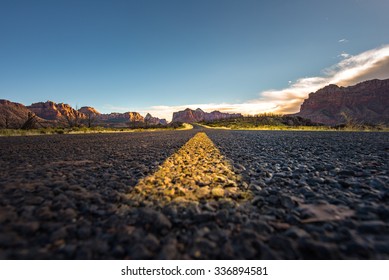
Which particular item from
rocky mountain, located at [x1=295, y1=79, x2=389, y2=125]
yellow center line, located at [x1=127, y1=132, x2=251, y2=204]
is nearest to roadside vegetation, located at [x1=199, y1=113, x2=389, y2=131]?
yellow center line, located at [x1=127, y1=132, x2=251, y2=204]

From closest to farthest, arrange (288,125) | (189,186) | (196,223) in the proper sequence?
(196,223) → (189,186) → (288,125)

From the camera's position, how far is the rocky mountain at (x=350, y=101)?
467ft

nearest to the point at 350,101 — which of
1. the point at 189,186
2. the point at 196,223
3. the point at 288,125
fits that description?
the point at 288,125

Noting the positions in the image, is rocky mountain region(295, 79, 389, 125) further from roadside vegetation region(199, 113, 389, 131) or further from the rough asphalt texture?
the rough asphalt texture

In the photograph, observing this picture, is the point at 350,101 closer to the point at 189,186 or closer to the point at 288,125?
the point at 288,125

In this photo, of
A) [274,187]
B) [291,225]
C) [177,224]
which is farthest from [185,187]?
[291,225]

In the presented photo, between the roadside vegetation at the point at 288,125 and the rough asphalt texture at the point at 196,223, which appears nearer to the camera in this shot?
the rough asphalt texture at the point at 196,223

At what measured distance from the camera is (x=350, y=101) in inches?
6309

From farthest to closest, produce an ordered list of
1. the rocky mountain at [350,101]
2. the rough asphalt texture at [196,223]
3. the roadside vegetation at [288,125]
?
the rocky mountain at [350,101] < the roadside vegetation at [288,125] < the rough asphalt texture at [196,223]

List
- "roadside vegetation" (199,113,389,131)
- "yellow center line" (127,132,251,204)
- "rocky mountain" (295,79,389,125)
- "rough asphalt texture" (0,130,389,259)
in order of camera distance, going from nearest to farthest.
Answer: "rough asphalt texture" (0,130,389,259) → "yellow center line" (127,132,251,204) → "roadside vegetation" (199,113,389,131) → "rocky mountain" (295,79,389,125)

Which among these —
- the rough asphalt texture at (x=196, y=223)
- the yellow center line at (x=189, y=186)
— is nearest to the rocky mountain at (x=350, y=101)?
the yellow center line at (x=189, y=186)

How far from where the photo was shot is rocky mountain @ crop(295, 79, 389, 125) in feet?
467

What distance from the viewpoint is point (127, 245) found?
4.25 ft

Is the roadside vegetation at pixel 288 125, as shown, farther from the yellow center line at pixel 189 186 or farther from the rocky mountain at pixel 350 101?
the rocky mountain at pixel 350 101
